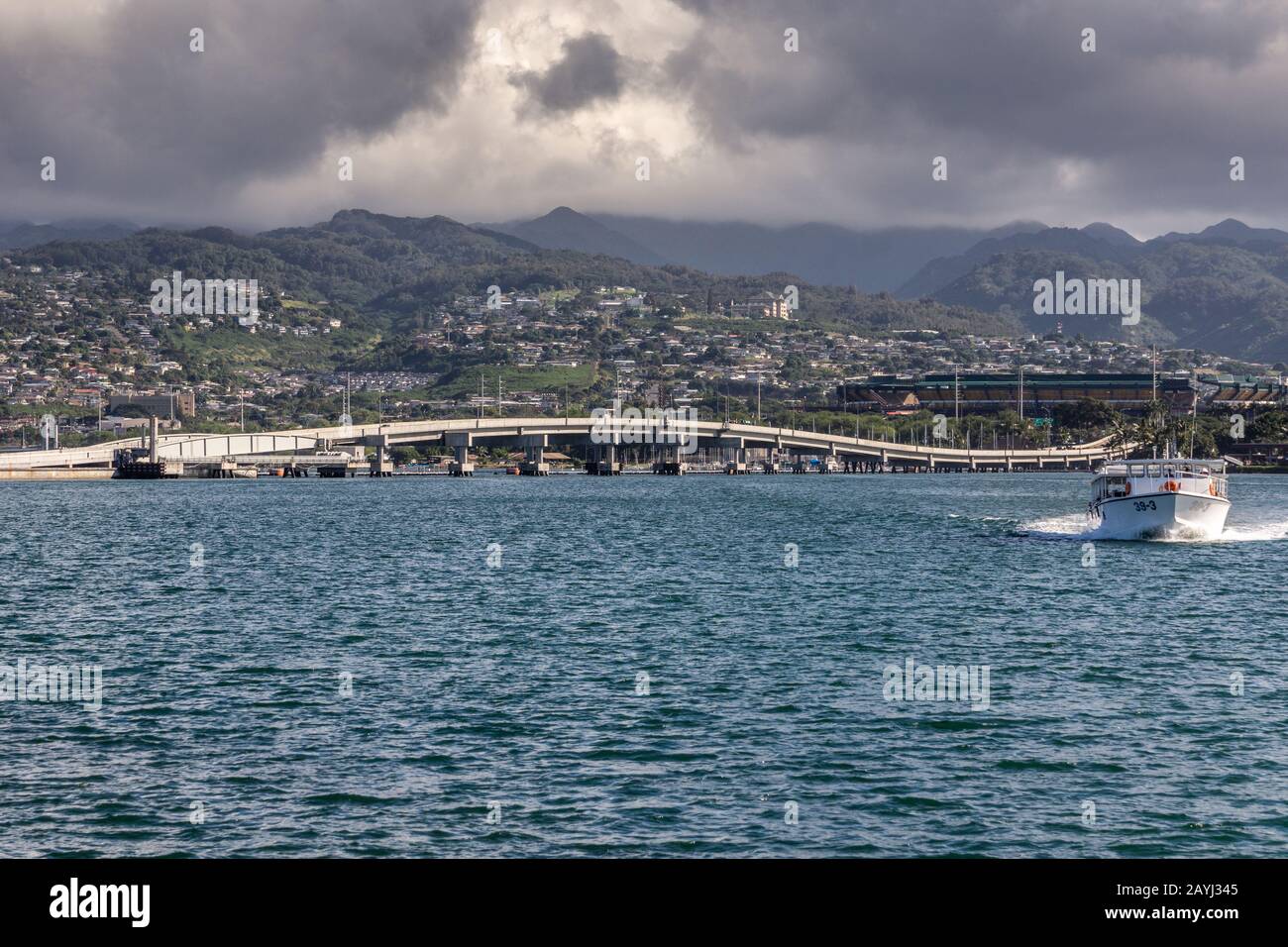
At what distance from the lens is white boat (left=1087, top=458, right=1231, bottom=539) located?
287 ft

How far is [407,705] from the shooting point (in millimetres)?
33969

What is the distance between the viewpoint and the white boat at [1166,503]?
87625 mm

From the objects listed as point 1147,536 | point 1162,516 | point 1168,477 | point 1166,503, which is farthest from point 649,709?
point 1168,477

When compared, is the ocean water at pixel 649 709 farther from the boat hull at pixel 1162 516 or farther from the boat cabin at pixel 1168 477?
the boat cabin at pixel 1168 477

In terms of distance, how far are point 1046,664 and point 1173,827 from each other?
691 inches

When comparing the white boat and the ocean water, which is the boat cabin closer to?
the white boat

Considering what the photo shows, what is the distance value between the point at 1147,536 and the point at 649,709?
6334 centimetres

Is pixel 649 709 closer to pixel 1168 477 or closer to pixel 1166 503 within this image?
pixel 1166 503

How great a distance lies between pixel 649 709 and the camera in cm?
3331

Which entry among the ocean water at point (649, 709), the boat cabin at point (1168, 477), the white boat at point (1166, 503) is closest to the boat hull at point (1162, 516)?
the white boat at point (1166, 503)

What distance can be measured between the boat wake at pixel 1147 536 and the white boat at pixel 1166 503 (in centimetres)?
9
